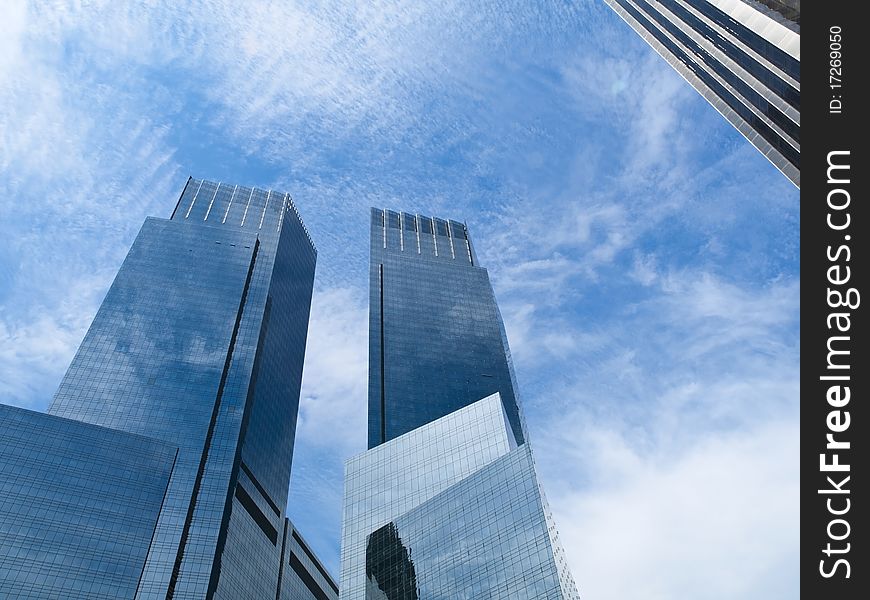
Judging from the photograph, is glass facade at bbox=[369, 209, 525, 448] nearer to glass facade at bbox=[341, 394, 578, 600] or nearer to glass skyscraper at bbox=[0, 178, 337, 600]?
glass skyscraper at bbox=[0, 178, 337, 600]

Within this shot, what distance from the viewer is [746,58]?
48375mm

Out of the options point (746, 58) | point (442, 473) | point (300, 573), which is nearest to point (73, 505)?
point (442, 473)

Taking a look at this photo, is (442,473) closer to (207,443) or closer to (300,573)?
(207,443)

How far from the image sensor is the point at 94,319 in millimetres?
148250

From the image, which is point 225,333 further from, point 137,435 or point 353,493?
point 353,493

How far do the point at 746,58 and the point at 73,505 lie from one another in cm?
10695

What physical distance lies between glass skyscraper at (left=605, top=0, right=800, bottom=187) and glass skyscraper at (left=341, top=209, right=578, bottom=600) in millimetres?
45297

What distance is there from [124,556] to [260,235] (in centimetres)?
10048
